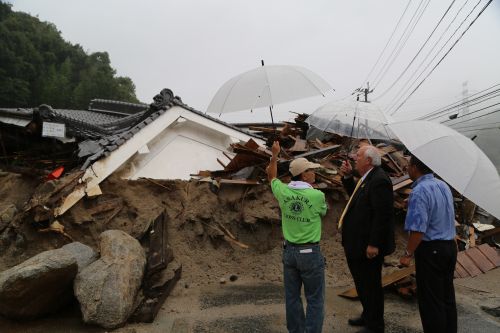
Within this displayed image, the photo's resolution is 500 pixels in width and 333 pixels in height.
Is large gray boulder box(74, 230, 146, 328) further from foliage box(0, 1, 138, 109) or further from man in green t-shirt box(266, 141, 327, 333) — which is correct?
foliage box(0, 1, 138, 109)

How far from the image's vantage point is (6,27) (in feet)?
109

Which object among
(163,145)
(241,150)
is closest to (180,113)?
(163,145)

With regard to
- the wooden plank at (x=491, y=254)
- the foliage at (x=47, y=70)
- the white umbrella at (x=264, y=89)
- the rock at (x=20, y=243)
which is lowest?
the wooden plank at (x=491, y=254)

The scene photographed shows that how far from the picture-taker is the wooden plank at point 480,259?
282 inches

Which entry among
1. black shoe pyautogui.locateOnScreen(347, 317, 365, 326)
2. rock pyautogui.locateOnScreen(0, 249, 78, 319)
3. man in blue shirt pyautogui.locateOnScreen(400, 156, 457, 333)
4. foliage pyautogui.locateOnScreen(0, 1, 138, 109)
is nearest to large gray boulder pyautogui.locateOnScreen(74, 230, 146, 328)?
rock pyautogui.locateOnScreen(0, 249, 78, 319)

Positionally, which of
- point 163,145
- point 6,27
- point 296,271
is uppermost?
point 6,27

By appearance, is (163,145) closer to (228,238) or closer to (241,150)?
(241,150)

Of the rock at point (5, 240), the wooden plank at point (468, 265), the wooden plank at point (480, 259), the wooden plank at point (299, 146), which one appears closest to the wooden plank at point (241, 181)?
the wooden plank at point (299, 146)

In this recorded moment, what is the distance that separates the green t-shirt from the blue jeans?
11 cm

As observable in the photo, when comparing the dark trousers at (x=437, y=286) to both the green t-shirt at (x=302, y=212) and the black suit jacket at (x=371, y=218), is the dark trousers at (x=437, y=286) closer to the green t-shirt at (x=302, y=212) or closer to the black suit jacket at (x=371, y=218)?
the black suit jacket at (x=371, y=218)

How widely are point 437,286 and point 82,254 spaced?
4.76m

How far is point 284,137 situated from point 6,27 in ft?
113

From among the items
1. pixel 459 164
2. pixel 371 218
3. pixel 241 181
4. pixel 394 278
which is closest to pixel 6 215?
pixel 241 181

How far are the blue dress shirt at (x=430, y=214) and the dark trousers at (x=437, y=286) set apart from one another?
3.9 inches
